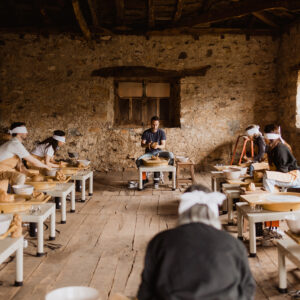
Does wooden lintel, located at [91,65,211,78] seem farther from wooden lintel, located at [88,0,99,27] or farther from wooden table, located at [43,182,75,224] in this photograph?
wooden table, located at [43,182,75,224]

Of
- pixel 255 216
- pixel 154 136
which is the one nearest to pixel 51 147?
pixel 154 136

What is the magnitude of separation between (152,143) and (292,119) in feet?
10.9

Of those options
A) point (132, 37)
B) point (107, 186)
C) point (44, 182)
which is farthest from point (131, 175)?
point (44, 182)

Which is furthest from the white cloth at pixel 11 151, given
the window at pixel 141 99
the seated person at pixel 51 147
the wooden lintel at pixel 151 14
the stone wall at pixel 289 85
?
the stone wall at pixel 289 85

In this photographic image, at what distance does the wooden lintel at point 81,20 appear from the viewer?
632 cm

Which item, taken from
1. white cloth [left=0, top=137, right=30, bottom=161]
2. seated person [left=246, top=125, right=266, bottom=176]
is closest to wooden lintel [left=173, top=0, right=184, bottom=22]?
seated person [left=246, top=125, right=266, bottom=176]

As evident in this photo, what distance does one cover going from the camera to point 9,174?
13.6 ft

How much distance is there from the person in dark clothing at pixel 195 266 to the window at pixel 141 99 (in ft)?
23.9

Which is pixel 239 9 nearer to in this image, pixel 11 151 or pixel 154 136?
pixel 154 136

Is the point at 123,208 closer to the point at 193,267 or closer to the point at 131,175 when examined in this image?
the point at 131,175

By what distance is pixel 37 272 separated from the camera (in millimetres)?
2998

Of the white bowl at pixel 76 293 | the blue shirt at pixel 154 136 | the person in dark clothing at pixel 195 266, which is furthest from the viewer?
the blue shirt at pixel 154 136

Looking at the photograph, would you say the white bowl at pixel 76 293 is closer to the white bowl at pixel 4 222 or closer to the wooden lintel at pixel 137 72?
the white bowl at pixel 4 222

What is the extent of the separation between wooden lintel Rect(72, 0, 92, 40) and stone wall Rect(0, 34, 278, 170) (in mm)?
490
